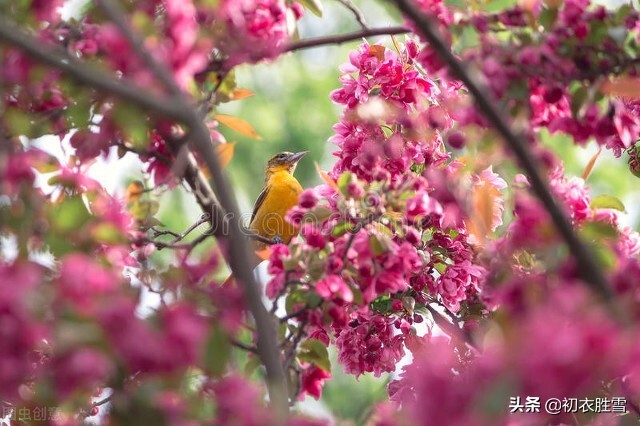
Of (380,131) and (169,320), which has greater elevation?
(380,131)

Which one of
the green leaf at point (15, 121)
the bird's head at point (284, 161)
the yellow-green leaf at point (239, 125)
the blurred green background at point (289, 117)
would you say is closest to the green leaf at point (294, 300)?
the yellow-green leaf at point (239, 125)

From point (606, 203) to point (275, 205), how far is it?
3.51 m

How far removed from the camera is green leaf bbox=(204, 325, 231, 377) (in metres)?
1.41

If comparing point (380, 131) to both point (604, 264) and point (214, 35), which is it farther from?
point (604, 264)

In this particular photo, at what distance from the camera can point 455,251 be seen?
10.2ft

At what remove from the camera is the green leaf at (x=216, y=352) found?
1.41m

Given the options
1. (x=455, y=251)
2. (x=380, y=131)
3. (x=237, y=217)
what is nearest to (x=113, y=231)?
(x=237, y=217)

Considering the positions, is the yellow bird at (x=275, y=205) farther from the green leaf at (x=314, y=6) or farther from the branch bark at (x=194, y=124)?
the branch bark at (x=194, y=124)

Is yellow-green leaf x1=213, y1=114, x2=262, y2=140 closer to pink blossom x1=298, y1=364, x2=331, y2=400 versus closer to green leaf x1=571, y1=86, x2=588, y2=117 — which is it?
pink blossom x1=298, y1=364, x2=331, y2=400

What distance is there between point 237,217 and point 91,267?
0.86ft

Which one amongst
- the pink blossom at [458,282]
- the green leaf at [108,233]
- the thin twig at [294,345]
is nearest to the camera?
the green leaf at [108,233]

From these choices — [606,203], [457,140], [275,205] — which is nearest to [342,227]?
[457,140]

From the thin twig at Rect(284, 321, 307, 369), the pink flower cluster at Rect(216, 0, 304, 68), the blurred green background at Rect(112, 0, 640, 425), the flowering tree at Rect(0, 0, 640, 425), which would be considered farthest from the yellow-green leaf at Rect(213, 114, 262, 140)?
the blurred green background at Rect(112, 0, 640, 425)

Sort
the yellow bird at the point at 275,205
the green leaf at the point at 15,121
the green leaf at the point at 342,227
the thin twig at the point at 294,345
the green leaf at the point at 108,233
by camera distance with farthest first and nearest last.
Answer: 1. the yellow bird at the point at 275,205
2. the green leaf at the point at 342,227
3. the thin twig at the point at 294,345
4. the green leaf at the point at 15,121
5. the green leaf at the point at 108,233
